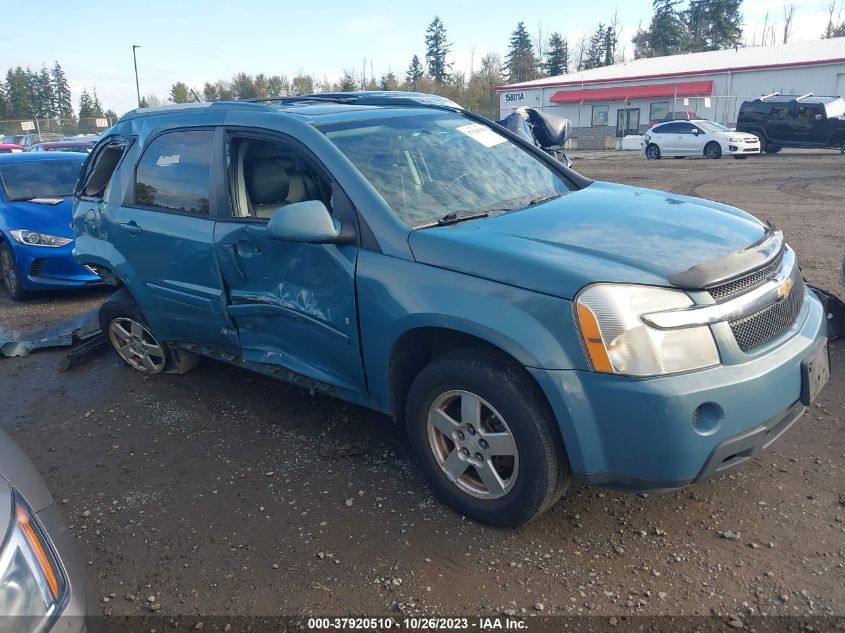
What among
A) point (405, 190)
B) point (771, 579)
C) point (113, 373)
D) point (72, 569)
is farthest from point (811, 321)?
point (113, 373)

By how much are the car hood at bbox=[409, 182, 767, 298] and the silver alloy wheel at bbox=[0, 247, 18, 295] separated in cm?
641

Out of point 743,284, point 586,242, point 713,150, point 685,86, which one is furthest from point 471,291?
point 685,86

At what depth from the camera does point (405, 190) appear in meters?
3.37

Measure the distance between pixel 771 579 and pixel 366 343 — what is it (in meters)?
1.94

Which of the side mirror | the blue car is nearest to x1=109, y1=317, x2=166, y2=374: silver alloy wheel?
the side mirror

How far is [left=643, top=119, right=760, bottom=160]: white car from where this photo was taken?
2328cm

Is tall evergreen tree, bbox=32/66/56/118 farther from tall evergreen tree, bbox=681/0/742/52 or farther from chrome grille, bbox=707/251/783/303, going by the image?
chrome grille, bbox=707/251/783/303

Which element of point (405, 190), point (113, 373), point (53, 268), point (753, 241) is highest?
point (405, 190)

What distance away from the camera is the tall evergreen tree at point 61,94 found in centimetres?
8675

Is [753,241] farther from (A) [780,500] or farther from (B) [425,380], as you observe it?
(B) [425,380]

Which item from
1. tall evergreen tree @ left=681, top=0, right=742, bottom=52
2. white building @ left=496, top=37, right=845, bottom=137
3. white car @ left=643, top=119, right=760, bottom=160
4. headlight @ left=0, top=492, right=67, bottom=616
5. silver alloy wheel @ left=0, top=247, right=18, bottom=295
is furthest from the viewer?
tall evergreen tree @ left=681, top=0, right=742, bottom=52

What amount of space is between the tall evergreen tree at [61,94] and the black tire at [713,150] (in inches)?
3343

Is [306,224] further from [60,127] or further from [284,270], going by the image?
[60,127]

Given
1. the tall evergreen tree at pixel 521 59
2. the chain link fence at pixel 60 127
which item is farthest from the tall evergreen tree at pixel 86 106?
the tall evergreen tree at pixel 521 59
